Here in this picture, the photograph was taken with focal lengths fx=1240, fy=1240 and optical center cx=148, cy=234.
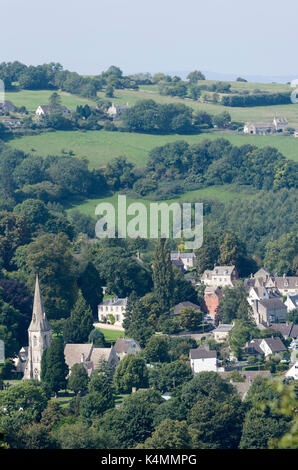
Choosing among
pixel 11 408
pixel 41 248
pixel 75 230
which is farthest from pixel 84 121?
pixel 11 408

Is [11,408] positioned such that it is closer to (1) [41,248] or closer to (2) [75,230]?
(1) [41,248]

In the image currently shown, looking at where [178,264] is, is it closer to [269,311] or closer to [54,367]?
[269,311]

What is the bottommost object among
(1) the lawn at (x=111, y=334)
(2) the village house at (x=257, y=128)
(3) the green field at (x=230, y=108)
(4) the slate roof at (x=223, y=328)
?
(1) the lawn at (x=111, y=334)

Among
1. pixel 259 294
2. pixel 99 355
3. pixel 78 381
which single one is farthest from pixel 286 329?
pixel 78 381

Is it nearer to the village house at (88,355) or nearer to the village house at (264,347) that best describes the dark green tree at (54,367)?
the village house at (88,355)

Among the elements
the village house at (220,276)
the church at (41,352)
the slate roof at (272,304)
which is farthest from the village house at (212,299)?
the church at (41,352)
